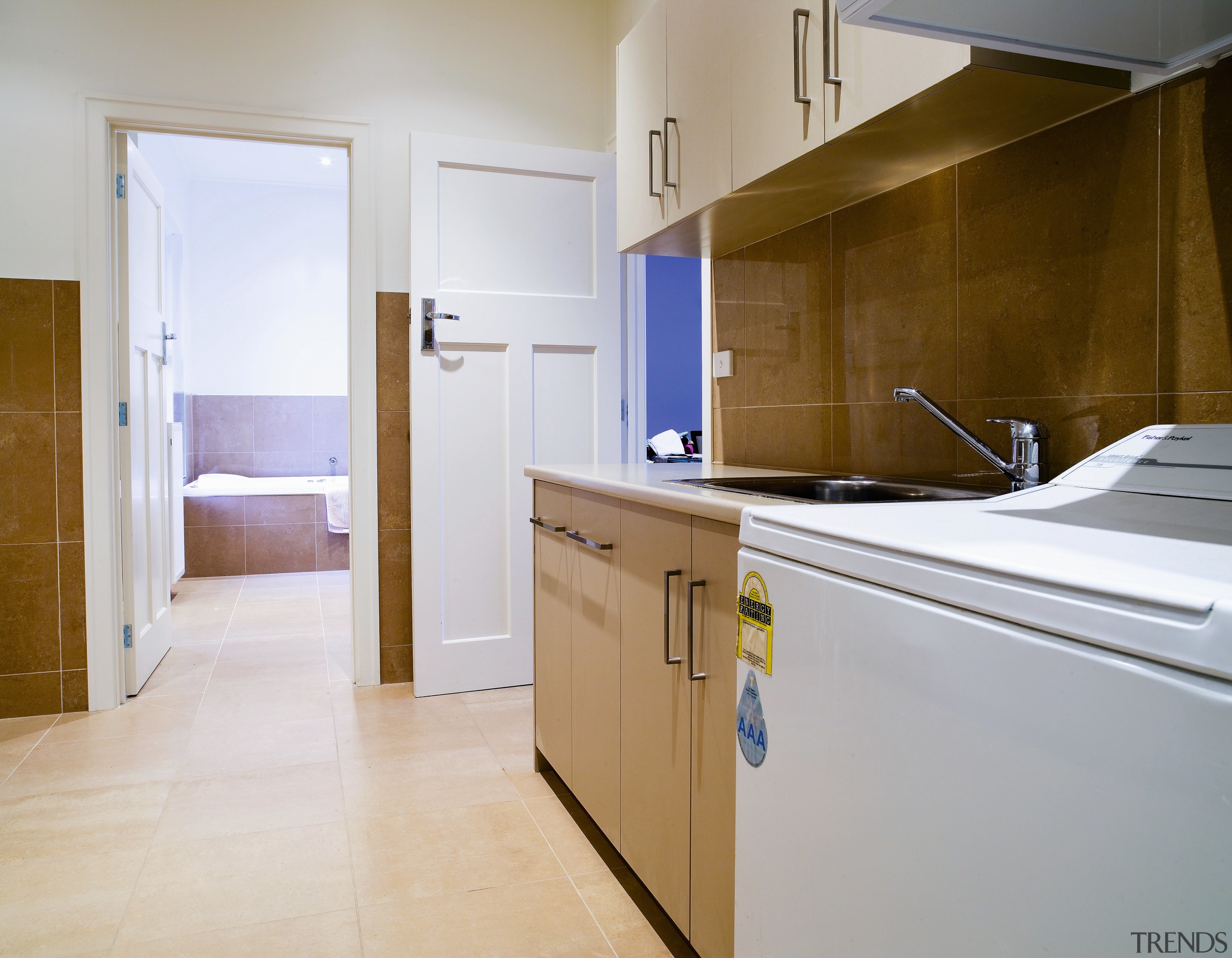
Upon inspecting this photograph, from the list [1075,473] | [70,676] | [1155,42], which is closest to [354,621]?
[70,676]

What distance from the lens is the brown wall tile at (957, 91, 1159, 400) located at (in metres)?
1.17

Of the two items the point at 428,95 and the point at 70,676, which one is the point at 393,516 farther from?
the point at 428,95

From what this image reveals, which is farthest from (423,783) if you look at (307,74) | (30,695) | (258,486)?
(258,486)

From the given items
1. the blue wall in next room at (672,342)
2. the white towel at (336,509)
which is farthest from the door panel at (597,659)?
the white towel at (336,509)

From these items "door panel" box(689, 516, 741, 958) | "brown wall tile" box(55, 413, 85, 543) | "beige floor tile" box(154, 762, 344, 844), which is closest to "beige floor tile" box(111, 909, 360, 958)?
"beige floor tile" box(154, 762, 344, 844)

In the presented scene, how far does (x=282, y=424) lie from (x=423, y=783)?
15.6ft

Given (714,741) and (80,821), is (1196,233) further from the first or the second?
(80,821)

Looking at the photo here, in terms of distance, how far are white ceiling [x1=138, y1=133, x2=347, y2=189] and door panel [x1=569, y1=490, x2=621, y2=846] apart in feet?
13.8

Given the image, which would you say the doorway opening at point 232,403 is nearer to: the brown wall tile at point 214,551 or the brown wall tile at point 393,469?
the brown wall tile at point 214,551

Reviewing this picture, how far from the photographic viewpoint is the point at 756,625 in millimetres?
→ 899

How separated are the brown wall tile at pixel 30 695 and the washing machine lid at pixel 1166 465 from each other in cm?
304

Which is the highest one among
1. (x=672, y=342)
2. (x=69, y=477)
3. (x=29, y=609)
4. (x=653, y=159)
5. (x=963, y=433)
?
(x=653, y=159)

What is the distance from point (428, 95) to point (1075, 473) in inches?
110

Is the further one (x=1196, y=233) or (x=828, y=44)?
(x=828, y=44)
